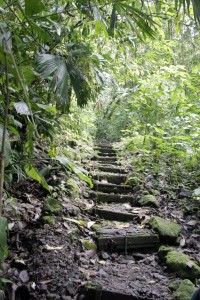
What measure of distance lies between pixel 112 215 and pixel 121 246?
67cm

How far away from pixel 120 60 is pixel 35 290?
3.17 metres

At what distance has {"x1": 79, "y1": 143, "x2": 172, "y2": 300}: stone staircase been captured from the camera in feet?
6.76

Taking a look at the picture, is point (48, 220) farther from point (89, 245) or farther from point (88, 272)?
point (88, 272)

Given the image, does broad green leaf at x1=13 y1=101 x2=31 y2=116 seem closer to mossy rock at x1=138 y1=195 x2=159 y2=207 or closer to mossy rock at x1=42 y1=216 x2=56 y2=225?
mossy rock at x1=42 y1=216 x2=56 y2=225

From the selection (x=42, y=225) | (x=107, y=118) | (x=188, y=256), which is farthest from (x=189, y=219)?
(x=107, y=118)

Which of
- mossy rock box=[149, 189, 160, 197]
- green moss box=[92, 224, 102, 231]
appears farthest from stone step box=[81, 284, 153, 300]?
mossy rock box=[149, 189, 160, 197]

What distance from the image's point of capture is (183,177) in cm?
440

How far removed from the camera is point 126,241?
2.77 m

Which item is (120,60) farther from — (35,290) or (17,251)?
(35,290)

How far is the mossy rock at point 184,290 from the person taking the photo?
198cm

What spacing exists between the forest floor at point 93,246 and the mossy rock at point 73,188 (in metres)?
0.08

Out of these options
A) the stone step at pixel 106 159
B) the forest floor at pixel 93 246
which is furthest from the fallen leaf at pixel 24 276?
the stone step at pixel 106 159

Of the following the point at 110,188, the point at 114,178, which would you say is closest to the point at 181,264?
the point at 110,188

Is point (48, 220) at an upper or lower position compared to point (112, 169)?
lower
